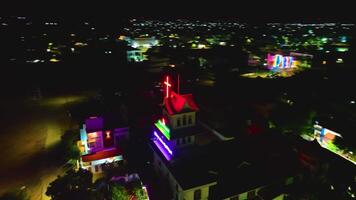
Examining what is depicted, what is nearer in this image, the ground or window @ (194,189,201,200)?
window @ (194,189,201,200)

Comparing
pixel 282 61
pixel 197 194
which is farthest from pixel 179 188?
pixel 282 61

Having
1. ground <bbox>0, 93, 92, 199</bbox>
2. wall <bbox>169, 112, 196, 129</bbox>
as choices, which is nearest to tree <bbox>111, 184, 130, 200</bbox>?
wall <bbox>169, 112, 196, 129</bbox>

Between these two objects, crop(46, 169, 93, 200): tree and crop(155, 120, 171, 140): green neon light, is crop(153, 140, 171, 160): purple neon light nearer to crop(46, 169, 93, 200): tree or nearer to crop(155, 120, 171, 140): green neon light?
crop(155, 120, 171, 140): green neon light

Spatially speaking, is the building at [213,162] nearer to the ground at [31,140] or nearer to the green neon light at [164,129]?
the green neon light at [164,129]

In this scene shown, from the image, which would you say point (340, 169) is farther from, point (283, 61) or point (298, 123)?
point (283, 61)

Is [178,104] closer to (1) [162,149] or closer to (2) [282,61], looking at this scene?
(1) [162,149]
